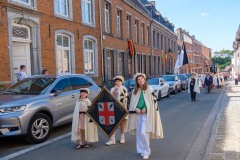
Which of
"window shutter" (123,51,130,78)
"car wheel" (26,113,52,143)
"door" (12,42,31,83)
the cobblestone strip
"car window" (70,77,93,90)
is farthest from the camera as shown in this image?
"window shutter" (123,51,130,78)

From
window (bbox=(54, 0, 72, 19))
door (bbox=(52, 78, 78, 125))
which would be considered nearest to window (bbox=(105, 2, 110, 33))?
window (bbox=(54, 0, 72, 19))

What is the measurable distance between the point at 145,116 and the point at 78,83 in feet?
12.9

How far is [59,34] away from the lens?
16.6 m

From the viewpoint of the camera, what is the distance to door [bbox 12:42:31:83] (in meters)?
13.5

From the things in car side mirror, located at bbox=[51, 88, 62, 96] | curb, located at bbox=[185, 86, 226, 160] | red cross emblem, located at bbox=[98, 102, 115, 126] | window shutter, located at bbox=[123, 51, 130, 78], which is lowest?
curb, located at bbox=[185, 86, 226, 160]

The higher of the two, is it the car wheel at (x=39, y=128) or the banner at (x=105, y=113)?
the banner at (x=105, y=113)

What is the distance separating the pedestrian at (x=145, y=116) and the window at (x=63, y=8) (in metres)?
11.4

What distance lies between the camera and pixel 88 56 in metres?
20.2

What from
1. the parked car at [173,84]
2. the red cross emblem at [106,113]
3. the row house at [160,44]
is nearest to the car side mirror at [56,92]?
the red cross emblem at [106,113]

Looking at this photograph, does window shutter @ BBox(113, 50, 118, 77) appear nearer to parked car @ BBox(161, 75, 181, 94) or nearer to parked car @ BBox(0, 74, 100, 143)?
parked car @ BBox(161, 75, 181, 94)

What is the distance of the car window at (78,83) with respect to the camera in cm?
905

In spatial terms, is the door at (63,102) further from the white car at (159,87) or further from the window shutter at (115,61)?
the window shutter at (115,61)

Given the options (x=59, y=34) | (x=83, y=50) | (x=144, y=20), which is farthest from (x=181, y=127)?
(x=144, y=20)

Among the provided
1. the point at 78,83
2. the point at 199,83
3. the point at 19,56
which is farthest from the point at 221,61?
the point at 78,83
